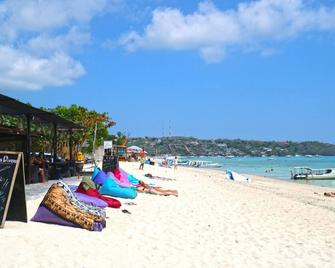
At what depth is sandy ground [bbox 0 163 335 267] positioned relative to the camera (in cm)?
627

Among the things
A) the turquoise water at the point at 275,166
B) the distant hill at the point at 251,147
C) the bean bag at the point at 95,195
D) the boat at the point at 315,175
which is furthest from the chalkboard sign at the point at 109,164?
the distant hill at the point at 251,147

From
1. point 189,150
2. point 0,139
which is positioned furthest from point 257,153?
point 0,139

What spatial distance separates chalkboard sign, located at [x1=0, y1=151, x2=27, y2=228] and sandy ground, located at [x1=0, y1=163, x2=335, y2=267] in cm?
19

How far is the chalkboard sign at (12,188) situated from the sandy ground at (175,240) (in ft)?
0.63

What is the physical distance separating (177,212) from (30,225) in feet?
14.1

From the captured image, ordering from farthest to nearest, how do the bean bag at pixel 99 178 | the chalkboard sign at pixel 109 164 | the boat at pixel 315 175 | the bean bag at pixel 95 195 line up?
the boat at pixel 315 175 < the chalkboard sign at pixel 109 164 < the bean bag at pixel 99 178 < the bean bag at pixel 95 195

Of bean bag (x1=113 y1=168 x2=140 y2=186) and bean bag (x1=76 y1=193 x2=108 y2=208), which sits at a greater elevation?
bean bag (x1=113 y1=168 x2=140 y2=186)

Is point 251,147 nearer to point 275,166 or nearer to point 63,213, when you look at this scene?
point 275,166

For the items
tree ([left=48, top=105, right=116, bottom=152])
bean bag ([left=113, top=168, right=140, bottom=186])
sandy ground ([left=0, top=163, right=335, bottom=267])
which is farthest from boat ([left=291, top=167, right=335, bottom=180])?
sandy ground ([left=0, top=163, right=335, bottom=267])

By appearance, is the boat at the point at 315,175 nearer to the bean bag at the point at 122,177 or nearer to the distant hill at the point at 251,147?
the bean bag at the point at 122,177

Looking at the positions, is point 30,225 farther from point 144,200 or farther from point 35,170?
point 35,170

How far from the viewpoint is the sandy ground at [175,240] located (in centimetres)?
627

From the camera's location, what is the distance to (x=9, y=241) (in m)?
6.25

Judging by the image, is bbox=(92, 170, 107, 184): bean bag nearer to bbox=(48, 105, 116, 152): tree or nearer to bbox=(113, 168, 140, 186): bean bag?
bbox=(113, 168, 140, 186): bean bag
